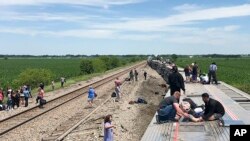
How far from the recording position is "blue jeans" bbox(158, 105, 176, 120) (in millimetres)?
15453

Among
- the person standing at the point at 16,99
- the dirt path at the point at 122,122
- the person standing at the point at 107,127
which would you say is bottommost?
the dirt path at the point at 122,122

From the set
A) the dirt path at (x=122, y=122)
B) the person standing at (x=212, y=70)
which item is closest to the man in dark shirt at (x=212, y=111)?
the dirt path at (x=122, y=122)

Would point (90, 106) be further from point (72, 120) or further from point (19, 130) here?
point (19, 130)

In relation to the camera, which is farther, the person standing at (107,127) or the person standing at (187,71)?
the person standing at (187,71)

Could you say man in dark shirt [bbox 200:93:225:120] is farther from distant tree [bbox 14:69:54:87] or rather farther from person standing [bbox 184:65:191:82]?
distant tree [bbox 14:69:54:87]

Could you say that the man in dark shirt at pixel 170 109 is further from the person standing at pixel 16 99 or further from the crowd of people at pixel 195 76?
the crowd of people at pixel 195 76

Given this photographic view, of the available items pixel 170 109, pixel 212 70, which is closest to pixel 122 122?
pixel 170 109

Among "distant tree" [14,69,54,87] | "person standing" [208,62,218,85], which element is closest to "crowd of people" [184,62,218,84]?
"person standing" [208,62,218,85]

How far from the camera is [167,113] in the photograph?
51.0ft

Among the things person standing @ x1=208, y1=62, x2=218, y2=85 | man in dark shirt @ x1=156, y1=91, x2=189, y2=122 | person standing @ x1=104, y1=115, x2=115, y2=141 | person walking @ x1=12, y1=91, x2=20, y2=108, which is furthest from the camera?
person standing @ x1=208, y1=62, x2=218, y2=85

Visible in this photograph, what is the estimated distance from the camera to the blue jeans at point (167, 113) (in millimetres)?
15453

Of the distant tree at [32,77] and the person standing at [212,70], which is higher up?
the person standing at [212,70]

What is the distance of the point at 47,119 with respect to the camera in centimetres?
2278

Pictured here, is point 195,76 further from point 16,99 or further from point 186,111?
point 186,111
